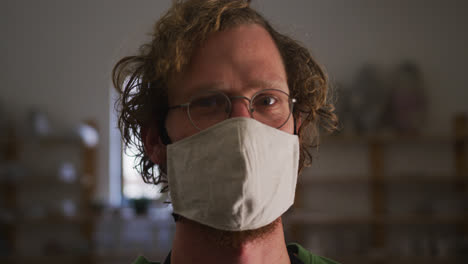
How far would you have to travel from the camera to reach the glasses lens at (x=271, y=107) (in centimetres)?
103

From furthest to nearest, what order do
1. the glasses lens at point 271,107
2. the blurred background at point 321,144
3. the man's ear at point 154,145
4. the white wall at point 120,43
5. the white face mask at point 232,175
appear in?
A: the white wall at point 120,43
the blurred background at point 321,144
the man's ear at point 154,145
the glasses lens at point 271,107
the white face mask at point 232,175

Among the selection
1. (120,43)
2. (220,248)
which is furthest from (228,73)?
(120,43)

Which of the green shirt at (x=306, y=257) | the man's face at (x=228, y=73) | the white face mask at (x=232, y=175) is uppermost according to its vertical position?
the man's face at (x=228, y=73)

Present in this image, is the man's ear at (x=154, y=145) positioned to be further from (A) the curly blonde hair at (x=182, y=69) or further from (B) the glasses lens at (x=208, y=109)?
(B) the glasses lens at (x=208, y=109)

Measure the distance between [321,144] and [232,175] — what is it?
4157mm

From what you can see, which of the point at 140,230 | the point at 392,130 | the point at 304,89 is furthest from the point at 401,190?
the point at 304,89

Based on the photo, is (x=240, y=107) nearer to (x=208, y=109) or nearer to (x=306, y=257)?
(x=208, y=109)

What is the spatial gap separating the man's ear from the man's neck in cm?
19

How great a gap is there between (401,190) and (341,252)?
1098 millimetres

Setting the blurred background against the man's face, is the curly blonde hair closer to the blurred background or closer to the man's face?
the man's face

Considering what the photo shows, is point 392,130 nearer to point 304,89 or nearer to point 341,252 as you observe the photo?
point 341,252

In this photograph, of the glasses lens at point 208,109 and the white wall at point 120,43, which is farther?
the white wall at point 120,43

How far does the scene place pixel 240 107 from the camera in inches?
39.4

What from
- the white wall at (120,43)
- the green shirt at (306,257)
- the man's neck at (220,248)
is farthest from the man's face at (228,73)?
the white wall at (120,43)
